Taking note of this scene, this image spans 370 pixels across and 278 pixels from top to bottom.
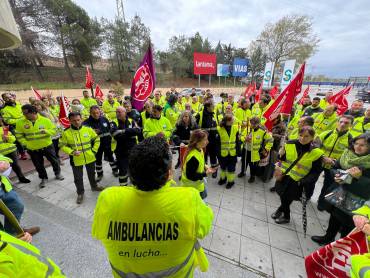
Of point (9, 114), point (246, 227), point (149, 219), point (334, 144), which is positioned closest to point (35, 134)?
point (9, 114)

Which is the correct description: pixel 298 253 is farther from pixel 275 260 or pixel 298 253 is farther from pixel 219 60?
pixel 219 60

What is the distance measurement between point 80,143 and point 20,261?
295cm

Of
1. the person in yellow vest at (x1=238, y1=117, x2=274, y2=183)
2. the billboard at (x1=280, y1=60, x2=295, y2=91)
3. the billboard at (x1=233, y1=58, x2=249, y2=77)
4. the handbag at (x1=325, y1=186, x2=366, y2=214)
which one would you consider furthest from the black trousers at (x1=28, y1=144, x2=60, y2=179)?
the billboard at (x1=233, y1=58, x2=249, y2=77)

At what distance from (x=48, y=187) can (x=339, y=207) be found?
18.8ft

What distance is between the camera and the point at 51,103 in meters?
Result: 6.80

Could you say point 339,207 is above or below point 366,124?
below

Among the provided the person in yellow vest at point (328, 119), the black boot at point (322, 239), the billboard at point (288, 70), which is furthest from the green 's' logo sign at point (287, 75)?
the black boot at point (322, 239)

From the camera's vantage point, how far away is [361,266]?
122 cm

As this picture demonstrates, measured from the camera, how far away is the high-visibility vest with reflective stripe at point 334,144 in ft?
11.9

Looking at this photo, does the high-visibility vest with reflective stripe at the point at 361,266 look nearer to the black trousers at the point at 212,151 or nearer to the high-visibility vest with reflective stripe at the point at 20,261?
the high-visibility vest with reflective stripe at the point at 20,261

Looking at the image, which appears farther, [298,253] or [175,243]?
[298,253]

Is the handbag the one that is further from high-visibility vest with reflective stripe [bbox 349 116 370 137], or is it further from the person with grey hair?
the person with grey hair

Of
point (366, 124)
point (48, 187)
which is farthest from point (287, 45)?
point (48, 187)

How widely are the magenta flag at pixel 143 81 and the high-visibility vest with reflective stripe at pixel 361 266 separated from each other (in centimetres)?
360
